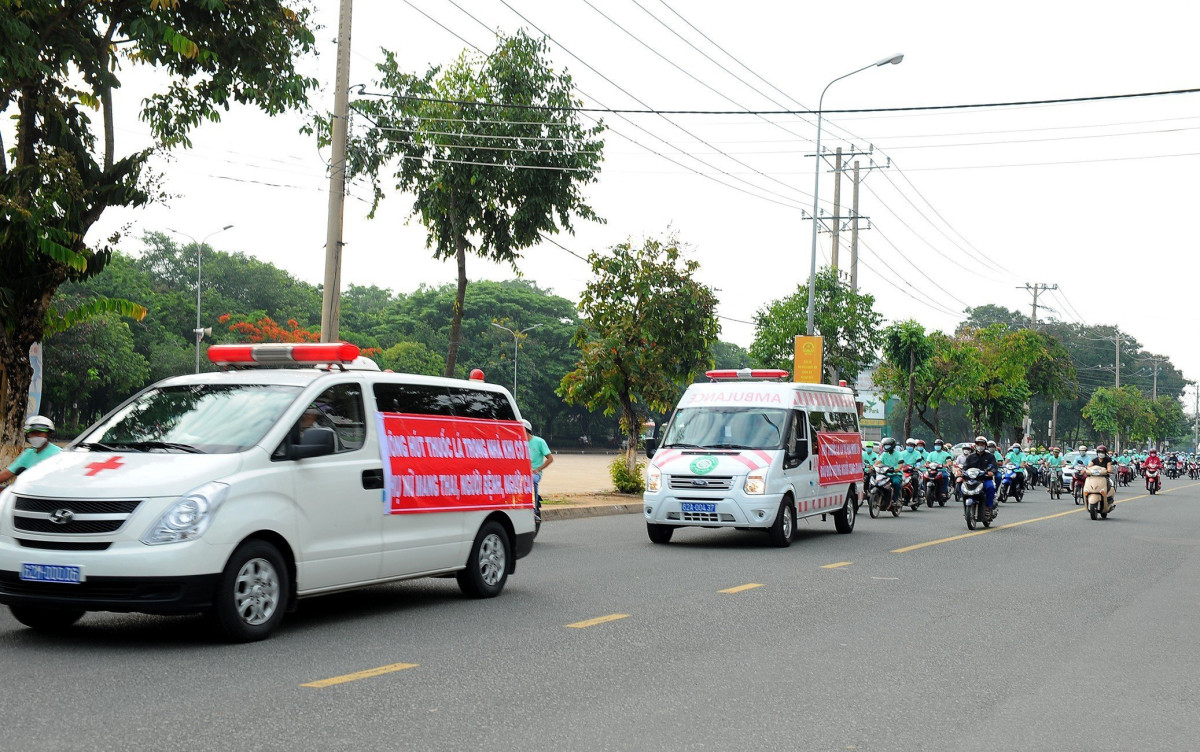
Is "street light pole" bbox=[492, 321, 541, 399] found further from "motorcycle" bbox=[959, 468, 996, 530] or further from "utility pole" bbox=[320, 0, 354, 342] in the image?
"utility pole" bbox=[320, 0, 354, 342]

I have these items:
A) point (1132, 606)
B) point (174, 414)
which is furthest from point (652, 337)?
point (174, 414)

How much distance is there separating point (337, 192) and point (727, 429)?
686 cm

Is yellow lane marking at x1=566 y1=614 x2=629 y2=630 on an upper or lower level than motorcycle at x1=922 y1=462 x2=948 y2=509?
lower

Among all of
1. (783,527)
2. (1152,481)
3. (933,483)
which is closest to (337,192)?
(783,527)

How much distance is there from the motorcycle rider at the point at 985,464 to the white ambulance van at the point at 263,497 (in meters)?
13.1

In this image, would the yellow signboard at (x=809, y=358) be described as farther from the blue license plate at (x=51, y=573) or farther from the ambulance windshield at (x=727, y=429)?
the blue license plate at (x=51, y=573)

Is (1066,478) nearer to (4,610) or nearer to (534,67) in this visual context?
(534,67)

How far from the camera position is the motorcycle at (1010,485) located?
34000 millimetres

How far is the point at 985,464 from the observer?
22.0m

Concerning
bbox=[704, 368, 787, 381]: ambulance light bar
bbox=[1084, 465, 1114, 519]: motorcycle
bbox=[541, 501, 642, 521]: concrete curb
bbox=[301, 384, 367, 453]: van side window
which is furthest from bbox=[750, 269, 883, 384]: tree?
bbox=[301, 384, 367, 453]: van side window

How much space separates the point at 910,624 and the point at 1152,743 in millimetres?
3797

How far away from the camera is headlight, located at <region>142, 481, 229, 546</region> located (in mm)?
7625

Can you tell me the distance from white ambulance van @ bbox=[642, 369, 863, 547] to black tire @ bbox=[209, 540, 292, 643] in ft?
27.4

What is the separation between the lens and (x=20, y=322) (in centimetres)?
1501
